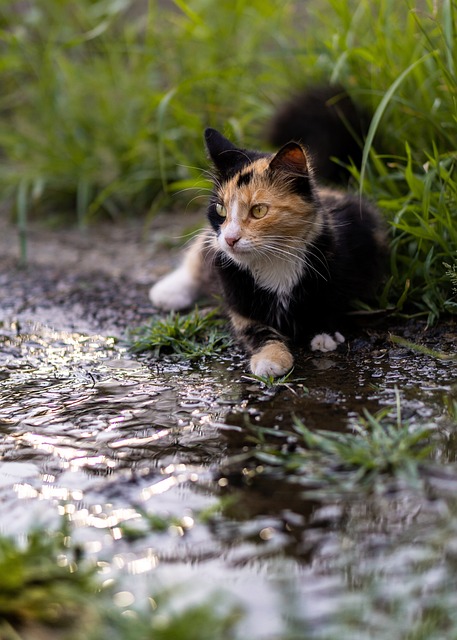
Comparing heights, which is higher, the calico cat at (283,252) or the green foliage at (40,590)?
the calico cat at (283,252)

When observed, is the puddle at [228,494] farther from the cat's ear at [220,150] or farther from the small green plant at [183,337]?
the cat's ear at [220,150]

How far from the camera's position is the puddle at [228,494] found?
4.93ft

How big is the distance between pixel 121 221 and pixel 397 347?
2.64 meters

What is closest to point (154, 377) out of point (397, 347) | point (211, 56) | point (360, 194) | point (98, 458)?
point (98, 458)

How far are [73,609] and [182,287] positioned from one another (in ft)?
7.00

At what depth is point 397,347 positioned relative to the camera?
267cm

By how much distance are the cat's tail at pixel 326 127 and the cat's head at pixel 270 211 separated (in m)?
0.74

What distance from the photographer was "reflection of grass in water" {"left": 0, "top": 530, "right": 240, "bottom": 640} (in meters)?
1.39

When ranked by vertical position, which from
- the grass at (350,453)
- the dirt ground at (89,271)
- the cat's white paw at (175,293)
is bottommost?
the dirt ground at (89,271)

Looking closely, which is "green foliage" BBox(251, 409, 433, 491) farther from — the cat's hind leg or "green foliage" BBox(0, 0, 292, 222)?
"green foliage" BBox(0, 0, 292, 222)

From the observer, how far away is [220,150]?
2.86 m

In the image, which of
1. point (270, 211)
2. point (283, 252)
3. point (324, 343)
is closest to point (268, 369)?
point (324, 343)

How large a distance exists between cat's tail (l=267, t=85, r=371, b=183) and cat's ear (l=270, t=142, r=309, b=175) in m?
0.75

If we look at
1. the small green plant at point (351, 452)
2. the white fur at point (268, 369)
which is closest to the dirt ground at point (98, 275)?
the white fur at point (268, 369)
